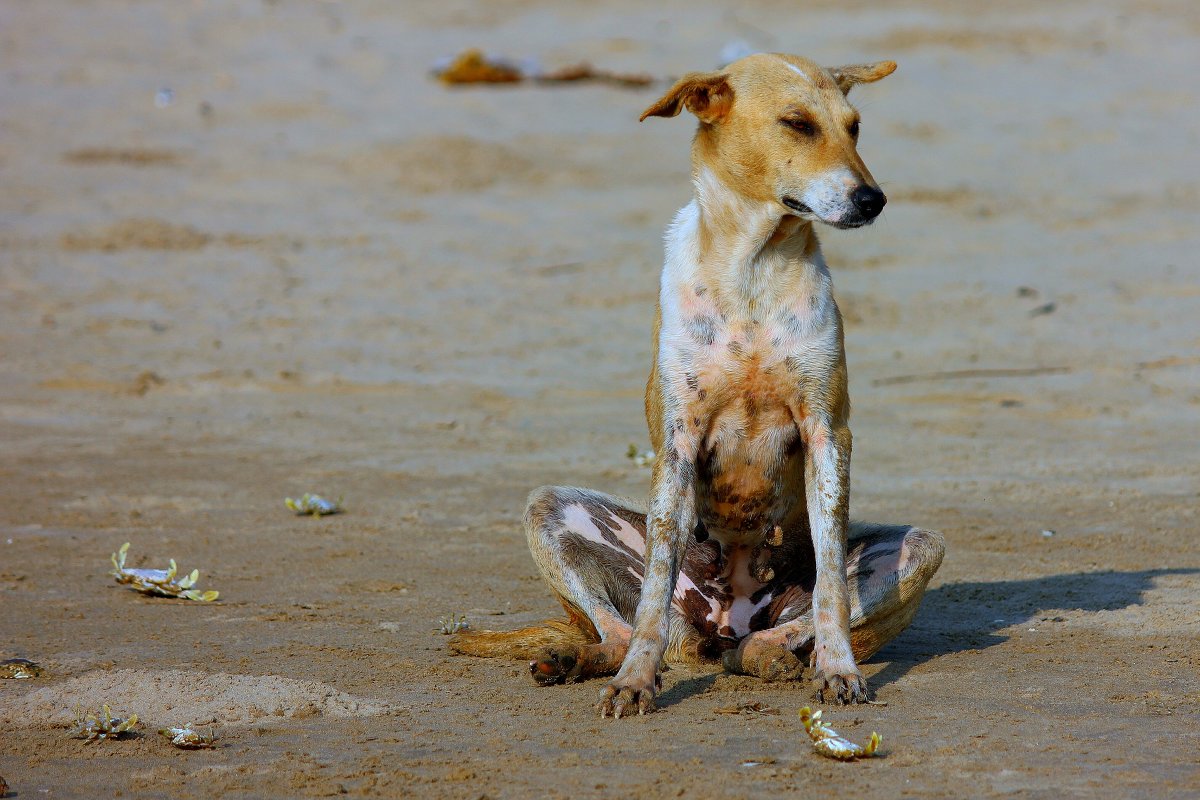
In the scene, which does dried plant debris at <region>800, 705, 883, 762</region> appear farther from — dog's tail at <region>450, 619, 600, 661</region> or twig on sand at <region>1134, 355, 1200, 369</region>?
twig on sand at <region>1134, 355, 1200, 369</region>

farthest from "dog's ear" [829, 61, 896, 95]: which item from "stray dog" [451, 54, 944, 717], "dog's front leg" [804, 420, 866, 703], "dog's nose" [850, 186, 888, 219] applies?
"dog's front leg" [804, 420, 866, 703]

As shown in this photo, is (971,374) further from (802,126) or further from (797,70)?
(802,126)

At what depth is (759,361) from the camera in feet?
16.0

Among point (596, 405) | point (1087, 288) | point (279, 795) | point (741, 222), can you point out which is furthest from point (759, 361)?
point (1087, 288)

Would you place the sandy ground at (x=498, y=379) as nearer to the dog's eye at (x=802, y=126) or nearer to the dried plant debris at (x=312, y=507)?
the dried plant debris at (x=312, y=507)

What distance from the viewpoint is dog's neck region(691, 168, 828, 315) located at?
494 cm

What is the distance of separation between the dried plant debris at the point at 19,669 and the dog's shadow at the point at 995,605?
2956 mm

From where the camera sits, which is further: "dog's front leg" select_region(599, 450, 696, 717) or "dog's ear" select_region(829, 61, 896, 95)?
"dog's ear" select_region(829, 61, 896, 95)

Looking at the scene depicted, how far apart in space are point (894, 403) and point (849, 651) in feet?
16.2

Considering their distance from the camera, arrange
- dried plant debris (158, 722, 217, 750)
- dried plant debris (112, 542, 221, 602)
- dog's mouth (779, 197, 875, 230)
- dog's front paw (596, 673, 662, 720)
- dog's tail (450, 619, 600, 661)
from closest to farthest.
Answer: dried plant debris (158, 722, 217, 750)
dog's front paw (596, 673, 662, 720)
dog's mouth (779, 197, 875, 230)
dog's tail (450, 619, 600, 661)
dried plant debris (112, 542, 221, 602)

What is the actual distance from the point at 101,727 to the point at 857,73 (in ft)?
11.6

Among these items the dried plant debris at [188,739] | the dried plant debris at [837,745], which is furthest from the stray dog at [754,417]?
the dried plant debris at [188,739]

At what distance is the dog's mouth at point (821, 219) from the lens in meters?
4.67

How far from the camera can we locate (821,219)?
4699 millimetres
